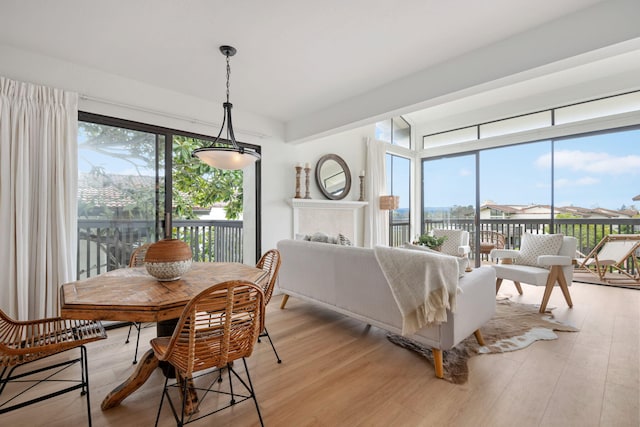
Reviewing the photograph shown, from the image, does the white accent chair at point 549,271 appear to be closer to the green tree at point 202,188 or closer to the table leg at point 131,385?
the table leg at point 131,385

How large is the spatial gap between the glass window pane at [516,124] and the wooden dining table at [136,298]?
537 cm

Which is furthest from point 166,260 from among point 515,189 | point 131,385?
point 515,189

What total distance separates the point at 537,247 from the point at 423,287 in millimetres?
2579

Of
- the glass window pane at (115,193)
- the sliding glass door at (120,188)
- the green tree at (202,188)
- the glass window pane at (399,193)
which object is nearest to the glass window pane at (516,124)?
the glass window pane at (399,193)

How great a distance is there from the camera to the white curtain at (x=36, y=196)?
2.31 meters

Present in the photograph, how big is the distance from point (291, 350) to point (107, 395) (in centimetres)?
123

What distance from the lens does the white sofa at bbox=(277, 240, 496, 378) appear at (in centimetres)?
209

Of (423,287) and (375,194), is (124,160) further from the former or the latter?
(375,194)

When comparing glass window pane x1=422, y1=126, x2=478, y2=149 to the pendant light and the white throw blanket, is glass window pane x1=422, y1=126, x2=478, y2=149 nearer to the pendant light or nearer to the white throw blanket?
the white throw blanket

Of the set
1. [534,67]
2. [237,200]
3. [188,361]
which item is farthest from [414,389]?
[237,200]

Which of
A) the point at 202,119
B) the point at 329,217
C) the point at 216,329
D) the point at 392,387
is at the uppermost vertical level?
the point at 202,119

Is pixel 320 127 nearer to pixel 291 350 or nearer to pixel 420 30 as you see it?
pixel 420 30

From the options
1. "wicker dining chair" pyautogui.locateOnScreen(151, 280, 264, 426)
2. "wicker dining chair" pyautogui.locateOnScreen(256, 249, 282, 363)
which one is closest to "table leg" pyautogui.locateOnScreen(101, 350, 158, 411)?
"wicker dining chair" pyautogui.locateOnScreen(151, 280, 264, 426)

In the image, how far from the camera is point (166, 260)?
1.77m
